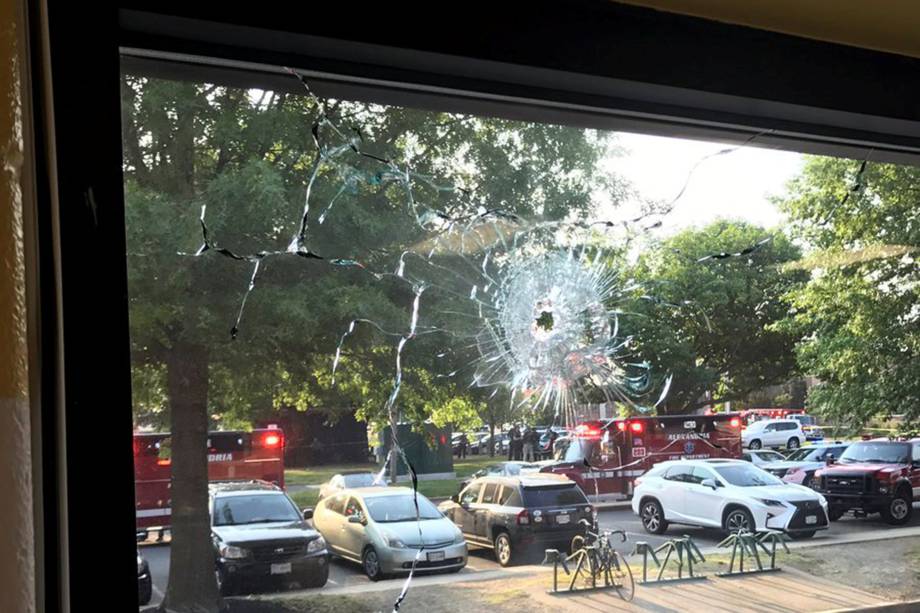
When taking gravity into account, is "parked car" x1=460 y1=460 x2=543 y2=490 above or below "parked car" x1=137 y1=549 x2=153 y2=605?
above

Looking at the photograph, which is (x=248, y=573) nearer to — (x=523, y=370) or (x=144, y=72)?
(x=523, y=370)

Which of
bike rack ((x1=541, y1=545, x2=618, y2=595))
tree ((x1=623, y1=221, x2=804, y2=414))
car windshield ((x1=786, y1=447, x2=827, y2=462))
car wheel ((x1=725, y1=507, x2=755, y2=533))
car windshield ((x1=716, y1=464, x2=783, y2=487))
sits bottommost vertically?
bike rack ((x1=541, y1=545, x2=618, y2=595))

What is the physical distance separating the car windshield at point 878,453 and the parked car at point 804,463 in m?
0.03

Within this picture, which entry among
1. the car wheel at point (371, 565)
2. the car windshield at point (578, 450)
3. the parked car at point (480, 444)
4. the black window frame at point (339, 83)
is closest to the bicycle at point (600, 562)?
the car windshield at point (578, 450)

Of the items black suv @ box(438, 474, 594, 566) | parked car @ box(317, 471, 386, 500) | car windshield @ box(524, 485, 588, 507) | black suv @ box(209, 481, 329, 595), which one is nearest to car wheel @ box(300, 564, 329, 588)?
black suv @ box(209, 481, 329, 595)

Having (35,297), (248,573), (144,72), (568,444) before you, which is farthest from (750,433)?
(35,297)

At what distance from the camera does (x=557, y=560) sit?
1293 mm

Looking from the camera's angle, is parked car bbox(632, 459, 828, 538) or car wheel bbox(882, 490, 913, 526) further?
car wheel bbox(882, 490, 913, 526)

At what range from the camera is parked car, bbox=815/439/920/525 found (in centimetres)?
155

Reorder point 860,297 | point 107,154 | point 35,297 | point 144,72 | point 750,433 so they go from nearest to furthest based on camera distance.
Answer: point 35,297, point 107,154, point 144,72, point 750,433, point 860,297

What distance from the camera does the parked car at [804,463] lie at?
1481 mm

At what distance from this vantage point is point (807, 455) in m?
1.54

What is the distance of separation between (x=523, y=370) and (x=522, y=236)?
8.5 inches

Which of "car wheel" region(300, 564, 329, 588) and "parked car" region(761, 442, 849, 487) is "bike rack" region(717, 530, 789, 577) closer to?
"parked car" region(761, 442, 849, 487)
